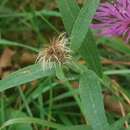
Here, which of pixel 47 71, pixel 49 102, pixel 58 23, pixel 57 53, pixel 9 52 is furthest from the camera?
pixel 58 23

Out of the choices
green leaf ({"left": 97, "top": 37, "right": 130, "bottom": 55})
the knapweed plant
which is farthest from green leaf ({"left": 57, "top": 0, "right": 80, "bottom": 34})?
green leaf ({"left": 97, "top": 37, "right": 130, "bottom": 55})

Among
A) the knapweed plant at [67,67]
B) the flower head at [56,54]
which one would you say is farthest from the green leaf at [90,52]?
the flower head at [56,54]

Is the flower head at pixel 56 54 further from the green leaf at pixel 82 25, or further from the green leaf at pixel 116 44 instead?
the green leaf at pixel 116 44

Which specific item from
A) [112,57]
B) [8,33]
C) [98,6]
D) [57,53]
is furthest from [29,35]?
[57,53]

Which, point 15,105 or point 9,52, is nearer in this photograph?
point 15,105

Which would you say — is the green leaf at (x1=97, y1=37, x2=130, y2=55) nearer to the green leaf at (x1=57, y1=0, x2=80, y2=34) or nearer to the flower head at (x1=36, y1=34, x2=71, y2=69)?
the green leaf at (x1=57, y1=0, x2=80, y2=34)

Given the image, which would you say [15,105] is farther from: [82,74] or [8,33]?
[82,74]
